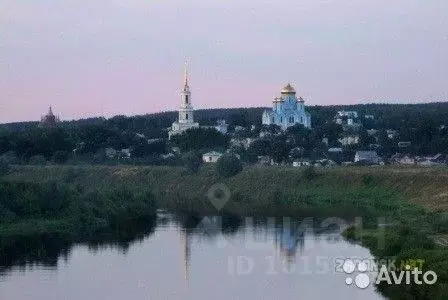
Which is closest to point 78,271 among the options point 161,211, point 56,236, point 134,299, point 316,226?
point 134,299

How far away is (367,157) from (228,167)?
1039 centimetres

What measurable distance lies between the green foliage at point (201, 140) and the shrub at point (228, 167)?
9909mm

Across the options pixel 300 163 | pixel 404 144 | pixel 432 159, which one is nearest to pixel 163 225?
pixel 300 163

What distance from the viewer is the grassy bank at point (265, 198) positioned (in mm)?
21281

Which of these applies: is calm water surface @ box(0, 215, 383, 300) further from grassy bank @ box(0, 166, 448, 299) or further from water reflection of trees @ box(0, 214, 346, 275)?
grassy bank @ box(0, 166, 448, 299)

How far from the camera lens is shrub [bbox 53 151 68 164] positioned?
168 feet

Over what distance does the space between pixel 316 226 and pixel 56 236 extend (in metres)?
6.26

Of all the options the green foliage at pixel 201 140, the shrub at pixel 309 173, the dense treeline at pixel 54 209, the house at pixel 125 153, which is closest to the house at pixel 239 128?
the house at pixel 125 153

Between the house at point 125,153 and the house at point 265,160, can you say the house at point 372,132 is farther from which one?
the house at point 125,153

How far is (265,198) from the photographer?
39.2m

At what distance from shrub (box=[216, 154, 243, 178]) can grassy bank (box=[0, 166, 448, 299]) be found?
1.05ft

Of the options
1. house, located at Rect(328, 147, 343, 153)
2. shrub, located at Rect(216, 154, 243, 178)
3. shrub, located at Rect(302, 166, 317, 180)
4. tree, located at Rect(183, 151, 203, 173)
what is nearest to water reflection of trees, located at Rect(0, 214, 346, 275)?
shrub, located at Rect(302, 166, 317, 180)

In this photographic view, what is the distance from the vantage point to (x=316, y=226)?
27000mm

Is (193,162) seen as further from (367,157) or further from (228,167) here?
(367,157)
